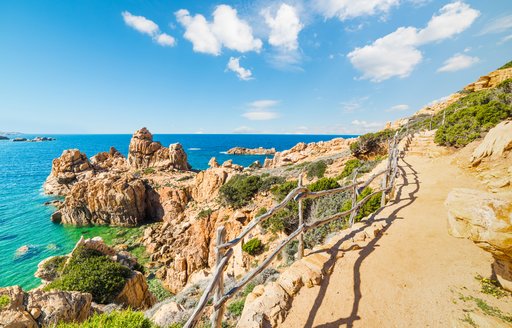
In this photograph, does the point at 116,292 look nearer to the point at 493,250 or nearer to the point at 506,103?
the point at 493,250

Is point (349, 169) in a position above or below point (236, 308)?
above

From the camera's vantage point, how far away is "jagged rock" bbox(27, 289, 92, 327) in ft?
14.3

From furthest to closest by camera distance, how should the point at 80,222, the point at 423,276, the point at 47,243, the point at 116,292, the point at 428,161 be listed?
the point at 80,222 → the point at 47,243 → the point at 428,161 → the point at 116,292 → the point at 423,276

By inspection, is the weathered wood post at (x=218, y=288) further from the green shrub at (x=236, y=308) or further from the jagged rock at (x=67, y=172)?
the jagged rock at (x=67, y=172)

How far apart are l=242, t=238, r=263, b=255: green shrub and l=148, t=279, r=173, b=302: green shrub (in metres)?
6.73

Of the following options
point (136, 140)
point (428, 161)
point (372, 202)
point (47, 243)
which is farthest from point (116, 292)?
point (136, 140)

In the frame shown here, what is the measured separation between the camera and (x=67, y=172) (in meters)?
38.0

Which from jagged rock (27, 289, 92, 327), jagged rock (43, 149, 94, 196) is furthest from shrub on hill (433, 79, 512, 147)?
jagged rock (43, 149, 94, 196)

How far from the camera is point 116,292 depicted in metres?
8.05

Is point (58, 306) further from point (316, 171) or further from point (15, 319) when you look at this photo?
point (316, 171)

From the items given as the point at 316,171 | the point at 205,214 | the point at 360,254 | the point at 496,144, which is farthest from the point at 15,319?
the point at 316,171

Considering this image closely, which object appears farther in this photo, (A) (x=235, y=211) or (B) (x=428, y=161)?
(A) (x=235, y=211)

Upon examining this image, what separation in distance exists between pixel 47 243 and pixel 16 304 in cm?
2420

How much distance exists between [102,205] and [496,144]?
35.0 metres
